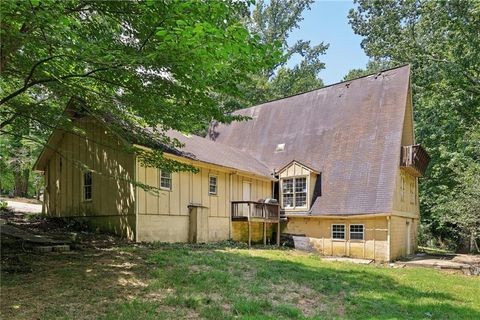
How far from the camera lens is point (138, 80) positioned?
286 inches

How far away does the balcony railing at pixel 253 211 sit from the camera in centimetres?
1739

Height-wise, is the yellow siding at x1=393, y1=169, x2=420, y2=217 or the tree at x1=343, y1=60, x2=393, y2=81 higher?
the tree at x1=343, y1=60, x2=393, y2=81

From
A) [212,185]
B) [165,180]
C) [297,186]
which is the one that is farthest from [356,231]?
[165,180]

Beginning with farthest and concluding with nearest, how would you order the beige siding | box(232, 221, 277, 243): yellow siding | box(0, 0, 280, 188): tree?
1. box(232, 221, 277, 243): yellow siding
2. the beige siding
3. box(0, 0, 280, 188): tree

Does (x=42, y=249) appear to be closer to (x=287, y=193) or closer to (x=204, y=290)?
Result: (x=204, y=290)

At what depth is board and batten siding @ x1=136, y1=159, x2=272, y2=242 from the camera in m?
13.4

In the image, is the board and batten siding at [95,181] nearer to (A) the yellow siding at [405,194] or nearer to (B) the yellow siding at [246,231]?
(B) the yellow siding at [246,231]

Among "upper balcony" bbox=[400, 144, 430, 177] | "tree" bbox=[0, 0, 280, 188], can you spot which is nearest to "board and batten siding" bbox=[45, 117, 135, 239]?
"tree" bbox=[0, 0, 280, 188]

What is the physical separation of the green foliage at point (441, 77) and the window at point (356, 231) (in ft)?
13.6

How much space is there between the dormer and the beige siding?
2.21 feet

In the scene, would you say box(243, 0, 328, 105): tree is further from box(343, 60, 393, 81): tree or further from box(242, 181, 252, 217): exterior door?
box(242, 181, 252, 217): exterior door

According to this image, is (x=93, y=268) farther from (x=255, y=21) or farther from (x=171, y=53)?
(x=255, y=21)

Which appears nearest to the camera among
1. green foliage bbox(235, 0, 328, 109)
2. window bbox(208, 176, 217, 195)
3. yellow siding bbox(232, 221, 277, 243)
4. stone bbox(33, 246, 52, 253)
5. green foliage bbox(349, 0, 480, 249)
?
stone bbox(33, 246, 52, 253)

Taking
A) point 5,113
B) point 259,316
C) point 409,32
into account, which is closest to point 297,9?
point 409,32
